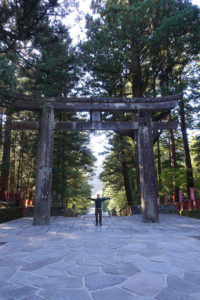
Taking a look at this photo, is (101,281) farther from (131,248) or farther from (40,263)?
(131,248)

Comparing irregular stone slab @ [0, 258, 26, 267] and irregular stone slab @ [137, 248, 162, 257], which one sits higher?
irregular stone slab @ [0, 258, 26, 267]

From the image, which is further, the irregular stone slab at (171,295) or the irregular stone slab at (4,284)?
the irregular stone slab at (4,284)

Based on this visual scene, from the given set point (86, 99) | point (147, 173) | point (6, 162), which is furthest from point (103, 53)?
point (6, 162)

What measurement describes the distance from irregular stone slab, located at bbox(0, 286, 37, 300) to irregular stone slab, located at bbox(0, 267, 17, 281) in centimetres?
46

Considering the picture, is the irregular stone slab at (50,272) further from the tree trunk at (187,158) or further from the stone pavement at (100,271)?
the tree trunk at (187,158)

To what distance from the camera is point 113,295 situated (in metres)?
2.60

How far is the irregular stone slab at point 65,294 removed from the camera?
2528 millimetres

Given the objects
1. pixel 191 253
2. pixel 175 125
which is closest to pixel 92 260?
pixel 191 253

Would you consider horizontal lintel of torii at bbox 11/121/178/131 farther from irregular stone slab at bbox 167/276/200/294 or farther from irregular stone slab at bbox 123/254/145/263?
Answer: irregular stone slab at bbox 167/276/200/294

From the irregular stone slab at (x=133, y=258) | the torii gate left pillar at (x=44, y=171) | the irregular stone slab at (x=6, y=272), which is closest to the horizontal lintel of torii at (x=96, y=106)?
the torii gate left pillar at (x=44, y=171)

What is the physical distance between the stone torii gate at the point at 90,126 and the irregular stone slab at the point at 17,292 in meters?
6.89

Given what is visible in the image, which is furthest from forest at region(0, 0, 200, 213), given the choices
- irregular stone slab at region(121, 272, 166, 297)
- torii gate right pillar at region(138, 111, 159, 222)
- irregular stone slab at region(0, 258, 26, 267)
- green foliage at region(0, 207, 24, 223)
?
irregular stone slab at region(121, 272, 166, 297)

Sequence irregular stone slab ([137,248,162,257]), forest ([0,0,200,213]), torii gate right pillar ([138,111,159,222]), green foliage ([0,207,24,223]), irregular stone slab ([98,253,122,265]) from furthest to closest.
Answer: green foliage ([0,207,24,223]) → torii gate right pillar ([138,111,159,222]) → forest ([0,0,200,213]) → irregular stone slab ([137,248,162,257]) → irregular stone slab ([98,253,122,265])

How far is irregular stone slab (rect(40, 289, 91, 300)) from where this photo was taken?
253cm
